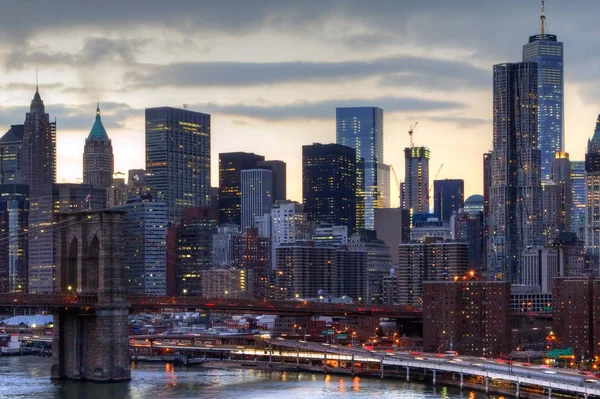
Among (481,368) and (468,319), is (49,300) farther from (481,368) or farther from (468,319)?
(468,319)

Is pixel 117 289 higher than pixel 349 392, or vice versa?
pixel 117 289

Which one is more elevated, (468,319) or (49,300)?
(49,300)

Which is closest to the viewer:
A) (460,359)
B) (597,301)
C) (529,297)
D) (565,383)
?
(565,383)

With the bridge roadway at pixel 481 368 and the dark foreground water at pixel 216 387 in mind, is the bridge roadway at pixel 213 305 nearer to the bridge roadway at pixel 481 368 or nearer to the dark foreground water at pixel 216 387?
the bridge roadway at pixel 481 368

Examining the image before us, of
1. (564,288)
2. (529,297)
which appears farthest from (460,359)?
(529,297)

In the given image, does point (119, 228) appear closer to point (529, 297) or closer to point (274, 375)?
point (274, 375)

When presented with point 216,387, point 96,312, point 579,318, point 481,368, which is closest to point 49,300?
point 96,312

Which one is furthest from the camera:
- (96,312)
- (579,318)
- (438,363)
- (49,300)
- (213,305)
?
(579,318)
